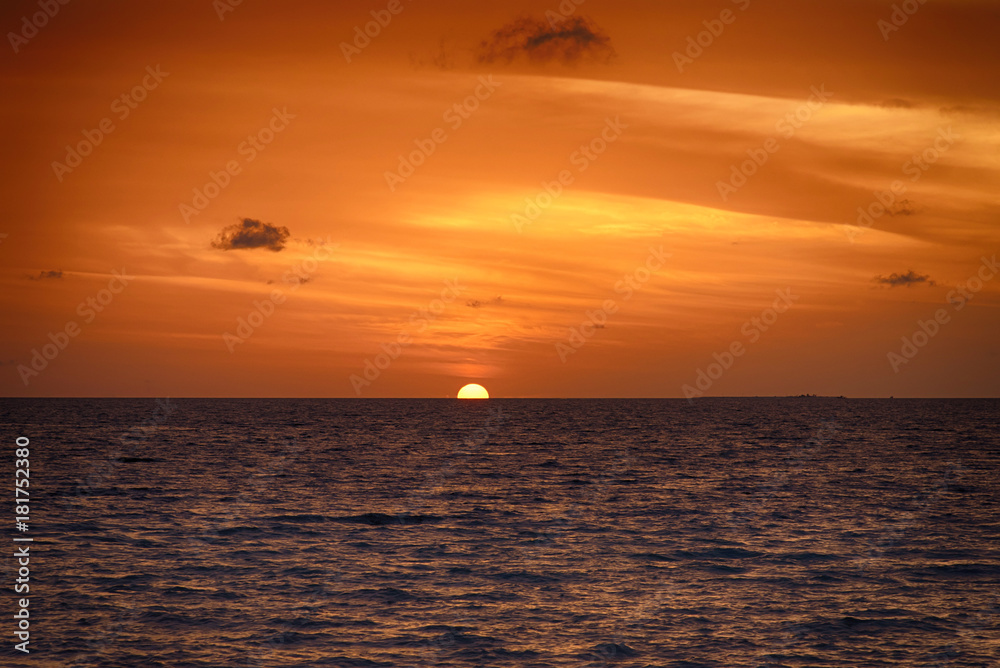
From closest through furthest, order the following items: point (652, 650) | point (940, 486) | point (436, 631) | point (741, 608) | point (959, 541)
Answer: point (652, 650) → point (436, 631) → point (741, 608) → point (959, 541) → point (940, 486)

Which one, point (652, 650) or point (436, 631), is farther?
point (436, 631)

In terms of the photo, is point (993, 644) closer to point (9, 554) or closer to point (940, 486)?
point (9, 554)

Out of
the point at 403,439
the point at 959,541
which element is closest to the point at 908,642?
the point at 959,541

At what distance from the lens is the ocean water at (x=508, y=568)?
2256 centimetres

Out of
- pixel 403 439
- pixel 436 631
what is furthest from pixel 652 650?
pixel 403 439

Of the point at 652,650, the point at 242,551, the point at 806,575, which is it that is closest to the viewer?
the point at 652,650

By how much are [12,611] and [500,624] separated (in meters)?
15.4

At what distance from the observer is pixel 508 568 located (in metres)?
31.6

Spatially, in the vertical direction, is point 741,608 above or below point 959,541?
below

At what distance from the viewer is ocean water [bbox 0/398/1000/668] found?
22562 mm

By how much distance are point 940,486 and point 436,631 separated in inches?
1928

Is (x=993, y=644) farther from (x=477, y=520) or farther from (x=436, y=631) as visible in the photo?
(x=477, y=520)

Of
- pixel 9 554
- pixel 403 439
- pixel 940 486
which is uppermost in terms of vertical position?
pixel 403 439

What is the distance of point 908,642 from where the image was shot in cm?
2316
